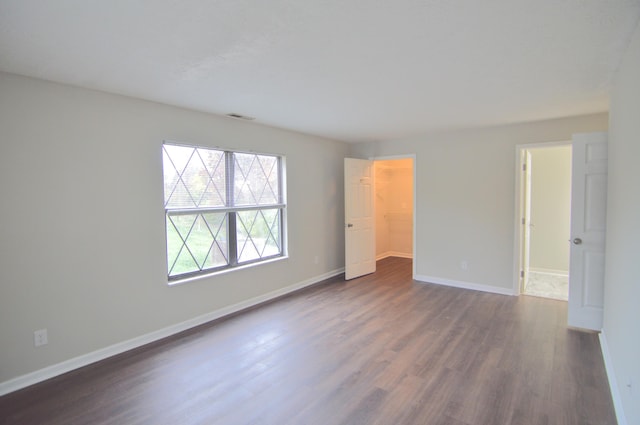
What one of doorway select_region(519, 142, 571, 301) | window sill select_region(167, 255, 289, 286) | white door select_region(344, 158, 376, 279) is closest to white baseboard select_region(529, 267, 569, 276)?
doorway select_region(519, 142, 571, 301)

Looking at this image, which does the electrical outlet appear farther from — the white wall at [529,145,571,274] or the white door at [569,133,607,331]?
the white wall at [529,145,571,274]

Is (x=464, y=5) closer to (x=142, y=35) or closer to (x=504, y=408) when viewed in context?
(x=142, y=35)

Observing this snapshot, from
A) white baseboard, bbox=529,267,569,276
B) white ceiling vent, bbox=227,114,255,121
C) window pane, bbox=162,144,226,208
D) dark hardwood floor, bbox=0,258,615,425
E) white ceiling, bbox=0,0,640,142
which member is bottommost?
dark hardwood floor, bbox=0,258,615,425

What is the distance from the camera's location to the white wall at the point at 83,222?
7.90ft

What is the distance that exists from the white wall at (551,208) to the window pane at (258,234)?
447 cm

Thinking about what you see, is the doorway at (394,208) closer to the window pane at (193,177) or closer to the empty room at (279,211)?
the empty room at (279,211)

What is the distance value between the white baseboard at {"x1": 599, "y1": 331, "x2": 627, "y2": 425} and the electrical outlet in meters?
3.97

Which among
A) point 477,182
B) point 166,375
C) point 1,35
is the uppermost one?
point 1,35

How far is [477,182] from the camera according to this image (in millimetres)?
4707

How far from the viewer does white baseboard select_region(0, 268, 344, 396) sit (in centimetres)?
244

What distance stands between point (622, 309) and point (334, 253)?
12.8ft

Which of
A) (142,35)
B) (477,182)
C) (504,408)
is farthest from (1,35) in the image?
(477,182)

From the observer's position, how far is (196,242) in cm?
363

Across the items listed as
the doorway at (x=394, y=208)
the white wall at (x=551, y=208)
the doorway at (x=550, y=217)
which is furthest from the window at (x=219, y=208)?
the white wall at (x=551, y=208)
